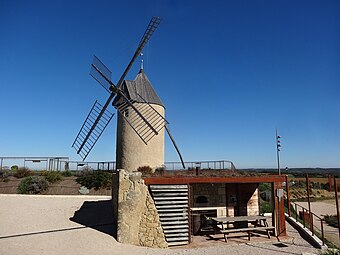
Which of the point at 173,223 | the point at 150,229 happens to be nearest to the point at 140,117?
the point at 173,223

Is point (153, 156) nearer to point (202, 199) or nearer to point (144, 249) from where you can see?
point (202, 199)

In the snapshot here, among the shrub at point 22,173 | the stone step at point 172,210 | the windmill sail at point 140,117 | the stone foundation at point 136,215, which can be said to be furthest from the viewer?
the shrub at point 22,173

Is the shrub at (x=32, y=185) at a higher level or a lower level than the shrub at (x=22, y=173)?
lower

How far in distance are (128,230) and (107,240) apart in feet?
2.63

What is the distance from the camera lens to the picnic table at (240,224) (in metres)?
10.9

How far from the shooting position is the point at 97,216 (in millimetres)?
12664

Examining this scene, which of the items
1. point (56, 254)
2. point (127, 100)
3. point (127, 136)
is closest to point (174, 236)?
point (56, 254)

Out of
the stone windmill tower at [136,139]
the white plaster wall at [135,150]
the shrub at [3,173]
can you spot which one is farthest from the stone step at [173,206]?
the shrub at [3,173]

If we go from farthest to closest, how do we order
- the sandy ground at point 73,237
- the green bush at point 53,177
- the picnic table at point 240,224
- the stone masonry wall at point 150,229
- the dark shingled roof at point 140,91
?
the green bush at point 53,177, the dark shingled roof at point 140,91, the picnic table at point 240,224, the stone masonry wall at point 150,229, the sandy ground at point 73,237

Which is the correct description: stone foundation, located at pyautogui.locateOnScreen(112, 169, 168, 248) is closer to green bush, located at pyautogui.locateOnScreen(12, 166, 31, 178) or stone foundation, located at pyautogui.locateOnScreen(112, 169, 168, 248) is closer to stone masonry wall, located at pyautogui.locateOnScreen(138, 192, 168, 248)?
stone masonry wall, located at pyautogui.locateOnScreen(138, 192, 168, 248)

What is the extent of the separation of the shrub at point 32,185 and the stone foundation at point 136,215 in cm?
1064

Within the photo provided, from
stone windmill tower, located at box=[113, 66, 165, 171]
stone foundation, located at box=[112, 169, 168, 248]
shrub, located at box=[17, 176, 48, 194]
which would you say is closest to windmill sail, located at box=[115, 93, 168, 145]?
stone windmill tower, located at box=[113, 66, 165, 171]

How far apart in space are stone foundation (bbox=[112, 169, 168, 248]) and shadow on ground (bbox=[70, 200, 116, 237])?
0.83m

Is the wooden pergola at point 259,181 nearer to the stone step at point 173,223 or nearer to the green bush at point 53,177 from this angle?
the stone step at point 173,223
